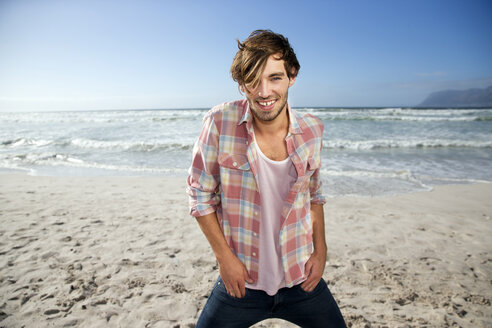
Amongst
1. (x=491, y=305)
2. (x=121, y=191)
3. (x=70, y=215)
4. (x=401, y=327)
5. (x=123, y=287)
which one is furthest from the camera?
(x=121, y=191)

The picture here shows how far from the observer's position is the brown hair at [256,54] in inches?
56.1

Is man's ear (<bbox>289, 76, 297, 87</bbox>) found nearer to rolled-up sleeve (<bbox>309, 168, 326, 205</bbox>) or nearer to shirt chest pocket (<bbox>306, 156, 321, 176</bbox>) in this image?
shirt chest pocket (<bbox>306, 156, 321, 176</bbox>)

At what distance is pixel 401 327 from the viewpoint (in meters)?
2.77

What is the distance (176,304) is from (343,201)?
4529 mm

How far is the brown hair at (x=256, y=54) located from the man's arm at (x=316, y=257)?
867 mm

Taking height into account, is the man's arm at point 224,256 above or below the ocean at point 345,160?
above

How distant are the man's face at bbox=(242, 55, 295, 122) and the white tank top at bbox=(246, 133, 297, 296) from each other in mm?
192

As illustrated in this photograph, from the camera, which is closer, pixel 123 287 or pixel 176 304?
pixel 176 304

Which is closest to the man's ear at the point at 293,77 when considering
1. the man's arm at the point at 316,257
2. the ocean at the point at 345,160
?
the man's arm at the point at 316,257

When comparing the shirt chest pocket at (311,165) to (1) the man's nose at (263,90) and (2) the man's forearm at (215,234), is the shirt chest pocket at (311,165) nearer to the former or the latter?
(1) the man's nose at (263,90)

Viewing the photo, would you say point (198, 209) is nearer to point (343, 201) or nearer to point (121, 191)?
point (343, 201)

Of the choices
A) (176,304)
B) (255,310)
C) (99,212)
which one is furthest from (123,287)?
(99,212)

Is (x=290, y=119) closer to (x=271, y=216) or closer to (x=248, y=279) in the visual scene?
(x=271, y=216)

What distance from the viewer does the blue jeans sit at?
1.48 meters
